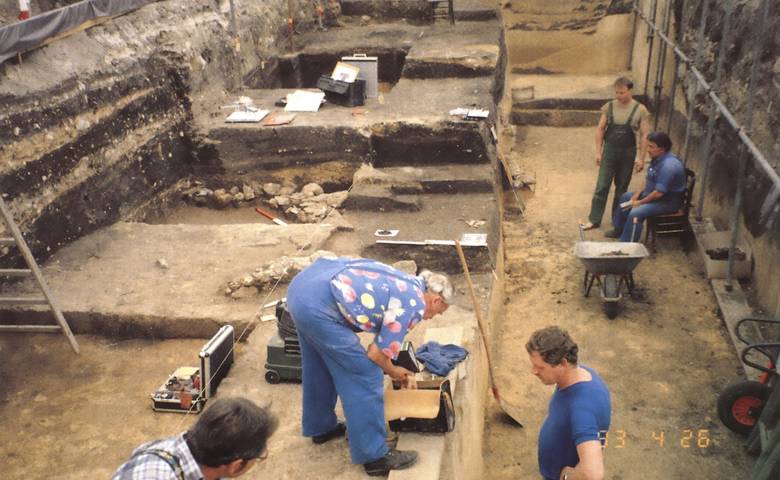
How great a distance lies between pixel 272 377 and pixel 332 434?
0.74 metres

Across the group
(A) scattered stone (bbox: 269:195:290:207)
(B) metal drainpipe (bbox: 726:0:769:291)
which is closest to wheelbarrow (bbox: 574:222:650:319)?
(B) metal drainpipe (bbox: 726:0:769:291)

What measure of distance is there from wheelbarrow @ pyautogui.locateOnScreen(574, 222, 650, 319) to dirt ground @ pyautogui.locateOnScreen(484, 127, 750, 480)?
0.23 meters

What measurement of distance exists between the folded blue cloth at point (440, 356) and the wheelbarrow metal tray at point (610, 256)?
2.78 metres

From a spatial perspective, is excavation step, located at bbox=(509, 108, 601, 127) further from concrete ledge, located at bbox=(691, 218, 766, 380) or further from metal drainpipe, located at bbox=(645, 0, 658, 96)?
concrete ledge, located at bbox=(691, 218, 766, 380)

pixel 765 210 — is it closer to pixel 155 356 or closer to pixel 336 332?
pixel 336 332

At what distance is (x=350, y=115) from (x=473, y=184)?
2097 mm

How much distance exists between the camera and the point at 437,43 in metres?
10.8

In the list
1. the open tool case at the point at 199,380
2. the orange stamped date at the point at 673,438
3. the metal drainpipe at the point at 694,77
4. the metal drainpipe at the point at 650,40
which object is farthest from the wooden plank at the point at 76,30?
the metal drainpipe at the point at 650,40

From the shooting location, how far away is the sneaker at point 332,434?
3.87 m

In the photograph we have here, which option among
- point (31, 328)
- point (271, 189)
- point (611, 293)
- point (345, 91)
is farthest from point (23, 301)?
point (611, 293)

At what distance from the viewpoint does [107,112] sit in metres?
6.96

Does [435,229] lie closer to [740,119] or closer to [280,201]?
[280,201]

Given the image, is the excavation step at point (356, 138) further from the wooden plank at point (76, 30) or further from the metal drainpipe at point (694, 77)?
the metal drainpipe at point (694, 77)

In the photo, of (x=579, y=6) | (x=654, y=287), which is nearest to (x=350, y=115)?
(x=654, y=287)
